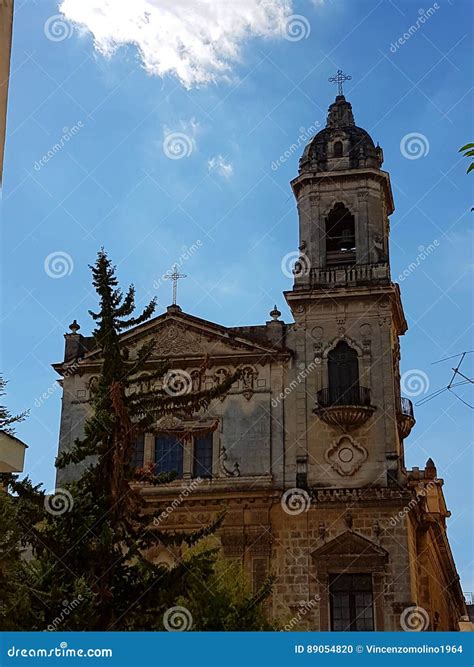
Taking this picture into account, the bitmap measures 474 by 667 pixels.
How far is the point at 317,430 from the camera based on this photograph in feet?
90.9

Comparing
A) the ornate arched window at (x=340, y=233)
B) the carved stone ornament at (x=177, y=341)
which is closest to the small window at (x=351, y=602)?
the carved stone ornament at (x=177, y=341)

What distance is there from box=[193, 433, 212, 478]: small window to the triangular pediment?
393 cm

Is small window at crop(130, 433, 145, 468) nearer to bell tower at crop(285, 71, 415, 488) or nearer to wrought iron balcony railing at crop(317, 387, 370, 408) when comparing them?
bell tower at crop(285, 71, 415, 488)

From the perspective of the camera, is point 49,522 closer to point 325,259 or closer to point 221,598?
point 221,598

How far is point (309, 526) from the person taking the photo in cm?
2672

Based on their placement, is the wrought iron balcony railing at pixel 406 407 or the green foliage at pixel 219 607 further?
the wrought iron balcony railing at pixel 406 407

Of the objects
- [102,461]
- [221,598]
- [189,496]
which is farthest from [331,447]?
[102,461]

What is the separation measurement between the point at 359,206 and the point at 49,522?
54.7 feet

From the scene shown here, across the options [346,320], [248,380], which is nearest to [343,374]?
[346,320]

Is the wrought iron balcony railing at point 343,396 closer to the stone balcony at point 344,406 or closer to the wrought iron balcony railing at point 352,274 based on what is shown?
the stone balcony at point 344,406

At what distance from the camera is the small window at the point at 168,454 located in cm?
2834

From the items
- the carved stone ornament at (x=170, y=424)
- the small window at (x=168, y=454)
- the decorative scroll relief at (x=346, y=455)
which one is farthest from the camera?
the carved stone ornament at (x=170, y=424)

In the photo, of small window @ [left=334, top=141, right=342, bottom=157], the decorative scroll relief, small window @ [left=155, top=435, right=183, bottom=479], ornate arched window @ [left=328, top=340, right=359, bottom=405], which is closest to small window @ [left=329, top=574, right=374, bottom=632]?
the decorative scroll relief

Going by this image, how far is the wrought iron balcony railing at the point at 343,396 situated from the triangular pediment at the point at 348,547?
3580mm
